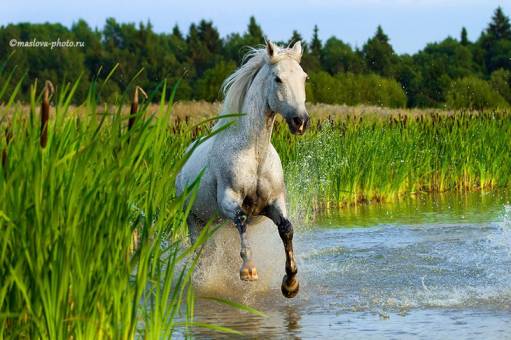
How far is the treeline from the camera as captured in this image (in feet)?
202

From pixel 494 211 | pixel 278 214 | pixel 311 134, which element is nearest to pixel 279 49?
pixel 278 214

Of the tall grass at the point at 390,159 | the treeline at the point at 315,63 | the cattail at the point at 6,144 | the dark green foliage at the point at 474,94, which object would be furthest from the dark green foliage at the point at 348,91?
the cattail at the point at 6,144

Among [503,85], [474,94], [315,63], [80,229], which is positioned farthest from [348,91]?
[80,229]

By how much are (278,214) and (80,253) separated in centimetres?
399

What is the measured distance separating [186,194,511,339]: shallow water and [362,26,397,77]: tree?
6812 cm

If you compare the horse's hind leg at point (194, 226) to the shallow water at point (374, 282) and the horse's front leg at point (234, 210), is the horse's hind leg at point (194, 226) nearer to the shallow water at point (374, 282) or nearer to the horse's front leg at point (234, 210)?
the shallow water at point (374, 282)

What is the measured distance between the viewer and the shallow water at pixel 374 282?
297 inches

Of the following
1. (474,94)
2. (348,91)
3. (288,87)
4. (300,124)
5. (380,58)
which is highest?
(380,58)

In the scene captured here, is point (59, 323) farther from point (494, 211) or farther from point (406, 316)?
point (494, 211)

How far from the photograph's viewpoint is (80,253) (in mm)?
4863

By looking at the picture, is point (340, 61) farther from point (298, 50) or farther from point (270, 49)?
point (270, 49)

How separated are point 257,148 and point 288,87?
Answer: 691mm

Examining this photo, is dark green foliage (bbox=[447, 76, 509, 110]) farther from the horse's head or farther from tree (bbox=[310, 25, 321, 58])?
the horse's head

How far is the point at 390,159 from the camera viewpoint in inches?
710
